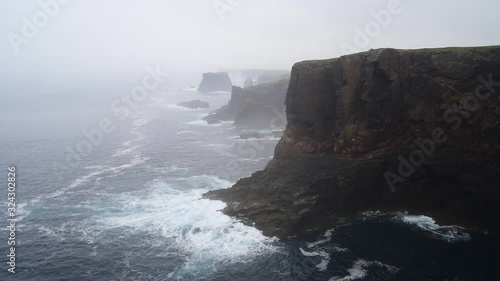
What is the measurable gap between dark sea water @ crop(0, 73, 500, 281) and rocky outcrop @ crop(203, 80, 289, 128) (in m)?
44.2

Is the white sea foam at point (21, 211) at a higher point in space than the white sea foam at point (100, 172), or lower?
lower

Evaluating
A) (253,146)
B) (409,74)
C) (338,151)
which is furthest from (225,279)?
(253,146)

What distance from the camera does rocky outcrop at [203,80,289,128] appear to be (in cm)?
13288

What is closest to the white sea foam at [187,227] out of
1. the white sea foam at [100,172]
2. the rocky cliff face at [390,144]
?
the rocky cliff face at [390,144]

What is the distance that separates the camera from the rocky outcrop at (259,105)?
436 feet

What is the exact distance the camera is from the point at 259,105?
13488cm

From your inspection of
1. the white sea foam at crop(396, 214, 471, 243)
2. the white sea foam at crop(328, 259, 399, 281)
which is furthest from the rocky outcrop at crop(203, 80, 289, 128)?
the white sea foam at crop(328, 259, 399, 281)

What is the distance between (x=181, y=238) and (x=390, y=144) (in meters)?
35.9

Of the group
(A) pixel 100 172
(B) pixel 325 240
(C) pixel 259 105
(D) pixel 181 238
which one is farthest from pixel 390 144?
(C) pixel 259 105

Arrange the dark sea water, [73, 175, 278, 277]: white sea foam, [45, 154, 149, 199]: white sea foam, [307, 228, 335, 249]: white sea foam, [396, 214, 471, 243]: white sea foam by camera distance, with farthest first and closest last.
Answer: [45, 154, 149, 199]: white sea foam < [396, 214, 471, 243]: white sea foam < [307, 228, 335, 249]: white sea foam < [73, 175, 278, 277]: white sea foam < the dark sea water

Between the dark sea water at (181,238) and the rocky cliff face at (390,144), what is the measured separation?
327 cm

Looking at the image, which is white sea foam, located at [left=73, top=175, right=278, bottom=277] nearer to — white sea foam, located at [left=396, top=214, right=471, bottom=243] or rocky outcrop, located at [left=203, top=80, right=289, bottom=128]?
white sea foam, located at [left=396, top=214, right=471, bottom=243]

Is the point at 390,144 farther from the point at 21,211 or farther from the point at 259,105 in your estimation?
the point at 259,105

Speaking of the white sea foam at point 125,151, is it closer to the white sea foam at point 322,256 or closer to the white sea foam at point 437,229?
the white sea foam at point 322,256
